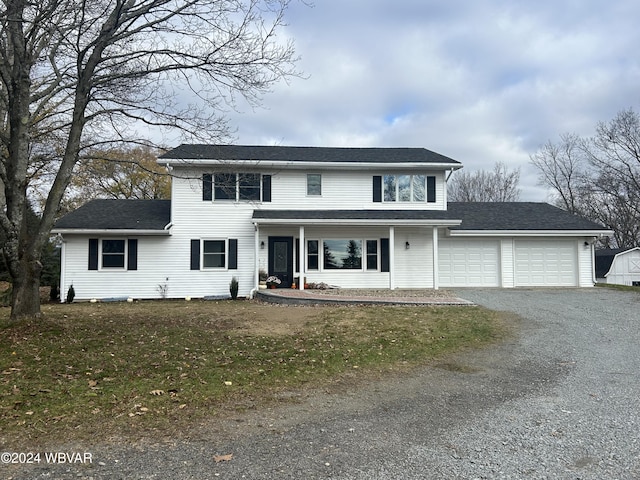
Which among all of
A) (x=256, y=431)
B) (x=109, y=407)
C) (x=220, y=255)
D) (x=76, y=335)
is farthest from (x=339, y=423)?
(x=220, y=255)

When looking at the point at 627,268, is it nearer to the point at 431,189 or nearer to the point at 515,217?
the point at 515,217

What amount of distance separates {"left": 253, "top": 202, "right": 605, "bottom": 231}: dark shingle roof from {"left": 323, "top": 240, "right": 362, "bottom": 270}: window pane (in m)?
1.22

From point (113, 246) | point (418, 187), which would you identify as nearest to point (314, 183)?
point (418, 187)

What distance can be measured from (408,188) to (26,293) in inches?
520

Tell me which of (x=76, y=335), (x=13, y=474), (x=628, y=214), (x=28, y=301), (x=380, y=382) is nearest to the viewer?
(x=13, y=474)

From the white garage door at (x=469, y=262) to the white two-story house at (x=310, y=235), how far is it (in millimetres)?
41

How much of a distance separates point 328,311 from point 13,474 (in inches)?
347

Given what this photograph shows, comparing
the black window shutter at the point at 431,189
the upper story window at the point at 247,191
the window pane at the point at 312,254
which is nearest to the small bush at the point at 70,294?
the upper story window at the point at 247,191

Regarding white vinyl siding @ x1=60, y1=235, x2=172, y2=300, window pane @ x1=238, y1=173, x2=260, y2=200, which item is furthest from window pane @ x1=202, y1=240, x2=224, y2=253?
window pane @ x1=238, y1=173, x2=260, y2=200

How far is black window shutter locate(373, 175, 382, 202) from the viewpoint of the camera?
672 inches

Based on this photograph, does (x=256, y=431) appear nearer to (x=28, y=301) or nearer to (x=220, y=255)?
(x=28, y=301)

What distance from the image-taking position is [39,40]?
27.9 ft

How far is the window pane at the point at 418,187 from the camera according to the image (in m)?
17.3

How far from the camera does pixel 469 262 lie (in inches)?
694
